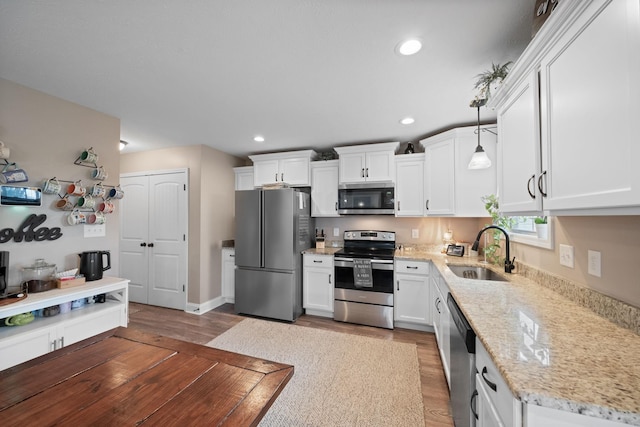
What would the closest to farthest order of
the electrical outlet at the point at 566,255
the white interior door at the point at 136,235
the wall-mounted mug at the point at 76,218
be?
the electrical outlet at the point at 566,255, the wall-mounted mug at the point at 76,218, the white interior door at the point at 136,235

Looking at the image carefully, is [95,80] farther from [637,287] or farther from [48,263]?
[637,287]

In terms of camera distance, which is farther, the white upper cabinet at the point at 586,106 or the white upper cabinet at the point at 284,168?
the white upper cabinet at the point at 284,168

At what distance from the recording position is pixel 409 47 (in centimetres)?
152

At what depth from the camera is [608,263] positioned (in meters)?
1.16

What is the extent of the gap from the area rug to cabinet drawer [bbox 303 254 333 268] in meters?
0.80

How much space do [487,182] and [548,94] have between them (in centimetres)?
188

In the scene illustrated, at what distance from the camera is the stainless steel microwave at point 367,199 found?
3.33 metres

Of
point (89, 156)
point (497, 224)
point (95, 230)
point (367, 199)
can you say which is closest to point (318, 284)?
point (367, 199)

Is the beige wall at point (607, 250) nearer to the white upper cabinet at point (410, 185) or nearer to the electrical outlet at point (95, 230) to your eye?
the white upper cabinet at point (410, 185)

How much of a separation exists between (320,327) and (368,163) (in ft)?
7.33

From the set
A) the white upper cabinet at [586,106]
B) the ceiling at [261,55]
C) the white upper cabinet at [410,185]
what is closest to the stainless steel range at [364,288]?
the white upper cabinet at [410,185]

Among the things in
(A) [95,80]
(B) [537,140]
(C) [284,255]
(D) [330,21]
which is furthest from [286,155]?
(B) [537,140]

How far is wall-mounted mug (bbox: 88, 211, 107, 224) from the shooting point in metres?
2.35

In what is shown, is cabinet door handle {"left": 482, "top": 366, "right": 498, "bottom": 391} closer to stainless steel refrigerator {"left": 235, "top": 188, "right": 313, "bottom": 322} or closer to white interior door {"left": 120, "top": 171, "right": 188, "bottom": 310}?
stainless steel refrigerator {"left": 235, "top": 188, "right": 313, "bottom": 322}
